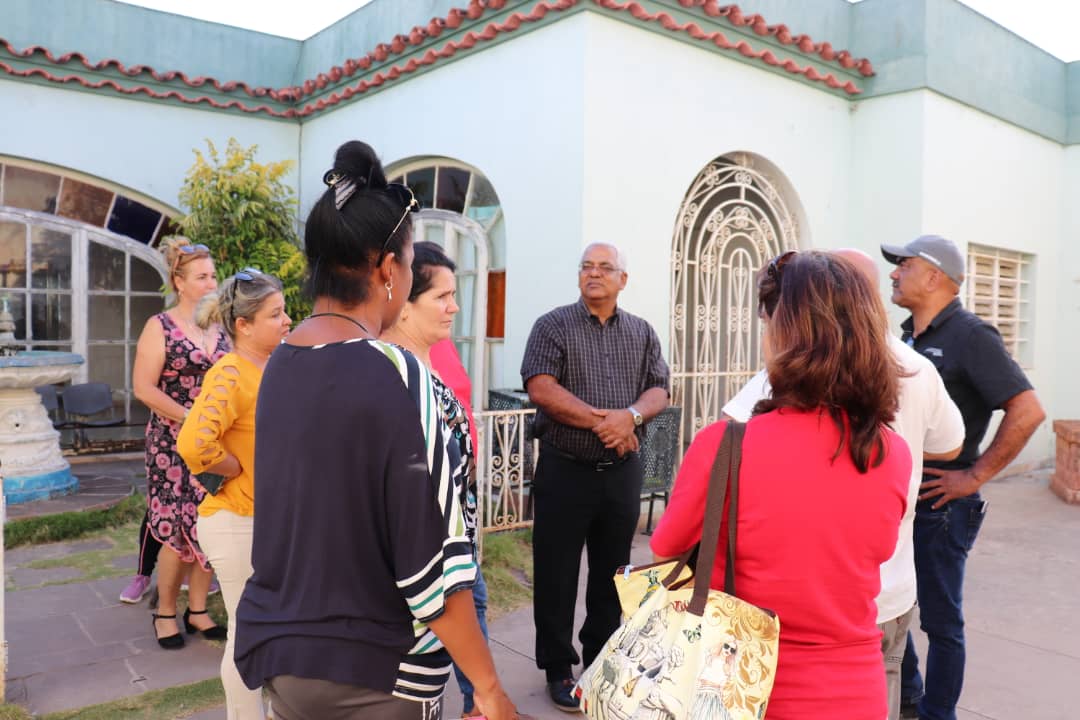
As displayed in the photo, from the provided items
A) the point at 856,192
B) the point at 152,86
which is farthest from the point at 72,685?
the point at 856,192

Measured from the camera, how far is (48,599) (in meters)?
4.43

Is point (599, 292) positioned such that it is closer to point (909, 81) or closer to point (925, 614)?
point (925, 614)

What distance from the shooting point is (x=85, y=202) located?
783cm

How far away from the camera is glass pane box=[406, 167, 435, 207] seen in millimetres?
6980

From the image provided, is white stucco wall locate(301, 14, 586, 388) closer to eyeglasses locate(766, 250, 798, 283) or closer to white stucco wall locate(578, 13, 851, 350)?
white stucco wall locate(578, 13, 851, 350)

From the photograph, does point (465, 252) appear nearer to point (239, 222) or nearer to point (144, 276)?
point (239, 222)

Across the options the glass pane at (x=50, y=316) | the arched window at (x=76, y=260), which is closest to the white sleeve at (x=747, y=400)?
the arched window at (x=76, y=260)

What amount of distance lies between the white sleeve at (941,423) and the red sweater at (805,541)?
31.2 inches

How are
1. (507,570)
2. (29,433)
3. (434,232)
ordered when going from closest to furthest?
(507,570)
(29,433)
(434,232)

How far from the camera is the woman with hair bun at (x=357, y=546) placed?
143 centimetres

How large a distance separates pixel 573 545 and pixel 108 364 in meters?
6.93

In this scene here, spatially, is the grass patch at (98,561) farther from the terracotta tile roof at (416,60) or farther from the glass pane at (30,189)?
the terracotta tile roof at (416,60)

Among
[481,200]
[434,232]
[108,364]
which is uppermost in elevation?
[481,200]

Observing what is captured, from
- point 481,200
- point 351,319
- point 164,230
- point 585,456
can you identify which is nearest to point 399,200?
point 351,319
